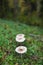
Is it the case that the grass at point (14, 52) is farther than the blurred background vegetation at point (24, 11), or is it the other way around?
the blurred background vegetation at point (24, 11)

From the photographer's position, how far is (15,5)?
40.9 feet

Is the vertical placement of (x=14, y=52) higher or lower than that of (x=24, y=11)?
higher

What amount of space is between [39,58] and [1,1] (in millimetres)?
6688

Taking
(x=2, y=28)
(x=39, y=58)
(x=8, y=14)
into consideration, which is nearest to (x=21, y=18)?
(x=8, y=14)

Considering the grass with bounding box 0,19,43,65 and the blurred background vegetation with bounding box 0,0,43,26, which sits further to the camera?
the blurred background vegetation with bounding box 0,0,43,26

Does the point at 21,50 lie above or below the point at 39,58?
above

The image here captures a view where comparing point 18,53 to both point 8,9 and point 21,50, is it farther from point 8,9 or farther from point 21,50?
point 8,9

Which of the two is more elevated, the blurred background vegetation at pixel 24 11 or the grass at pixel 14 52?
the grass at pixel 14 52

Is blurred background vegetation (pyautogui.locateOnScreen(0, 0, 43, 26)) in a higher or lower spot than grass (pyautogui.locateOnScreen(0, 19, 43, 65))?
lower

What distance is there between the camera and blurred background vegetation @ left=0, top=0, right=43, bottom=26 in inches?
493

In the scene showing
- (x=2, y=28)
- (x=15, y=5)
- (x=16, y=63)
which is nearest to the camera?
(x=16, y=63)

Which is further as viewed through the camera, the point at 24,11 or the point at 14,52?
the point at 24,11

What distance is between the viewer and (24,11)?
13.0m

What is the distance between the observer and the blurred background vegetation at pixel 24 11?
493 inches
